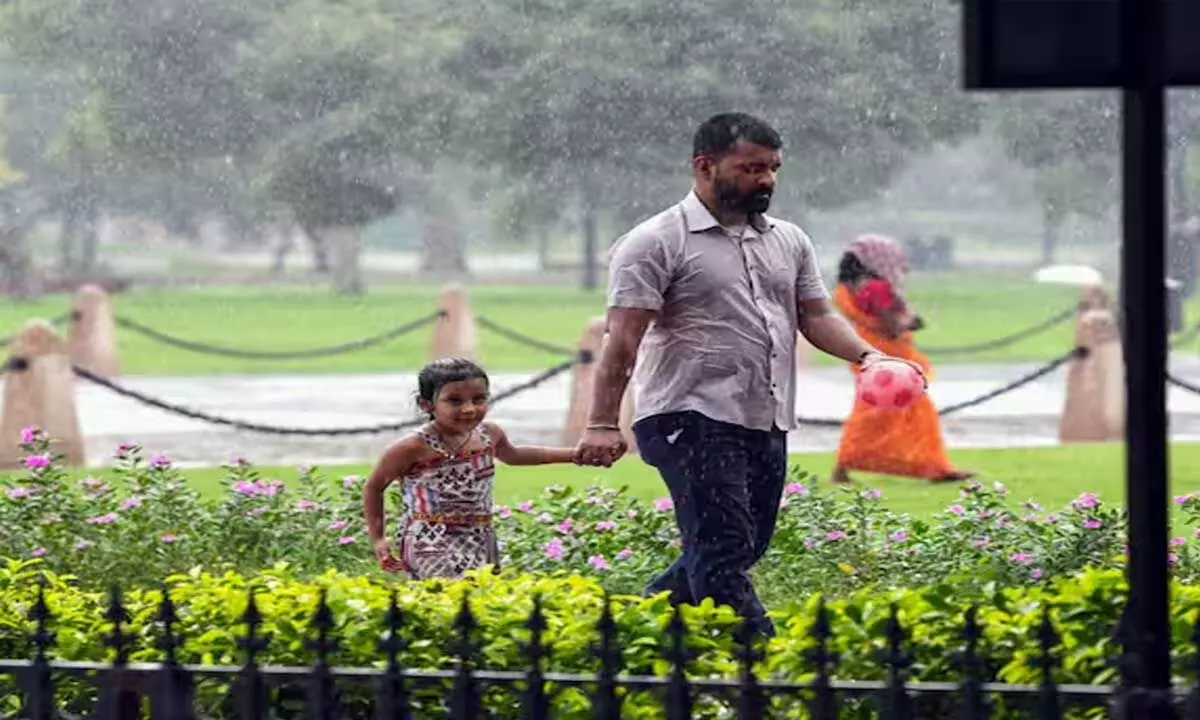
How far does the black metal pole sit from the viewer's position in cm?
365

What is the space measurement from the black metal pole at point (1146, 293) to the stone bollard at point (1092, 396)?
425 inches

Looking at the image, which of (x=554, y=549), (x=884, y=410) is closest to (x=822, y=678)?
(x=554, y=549)

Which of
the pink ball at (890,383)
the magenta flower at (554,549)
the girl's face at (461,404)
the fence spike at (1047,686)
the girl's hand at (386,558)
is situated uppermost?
the pink ball at (890,383)

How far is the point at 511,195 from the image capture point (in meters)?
26.2

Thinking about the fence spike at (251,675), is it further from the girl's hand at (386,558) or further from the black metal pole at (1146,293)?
the girl's hand at (386,558)

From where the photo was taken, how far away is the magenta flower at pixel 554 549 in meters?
7.61

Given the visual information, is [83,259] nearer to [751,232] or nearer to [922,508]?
[922,508]

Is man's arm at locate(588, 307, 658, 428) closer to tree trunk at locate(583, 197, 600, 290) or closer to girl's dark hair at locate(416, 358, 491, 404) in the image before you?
girl's dark hair at locate(416, 358, 491, 404)

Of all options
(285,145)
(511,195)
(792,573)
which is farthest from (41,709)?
(511,195)

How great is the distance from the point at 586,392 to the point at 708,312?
800cm

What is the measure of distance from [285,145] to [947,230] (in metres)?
17.8

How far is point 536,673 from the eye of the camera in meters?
3.83

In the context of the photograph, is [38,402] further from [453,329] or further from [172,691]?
[172,691]

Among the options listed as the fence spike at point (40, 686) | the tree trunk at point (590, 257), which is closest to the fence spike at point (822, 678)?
the fence spike at point (40, 686)
